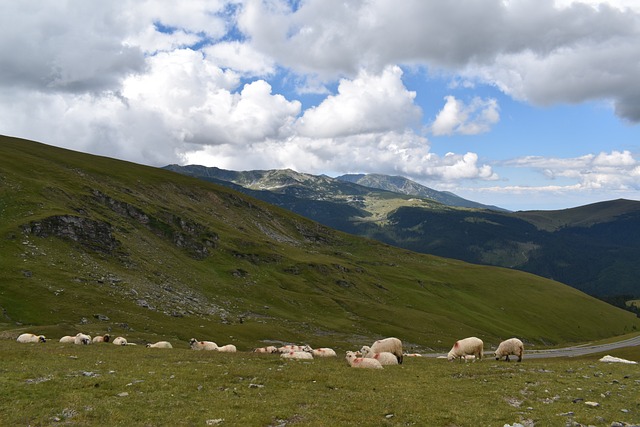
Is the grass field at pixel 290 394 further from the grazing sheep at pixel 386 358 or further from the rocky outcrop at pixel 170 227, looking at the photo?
the rocky outcrop at pixel 170 227

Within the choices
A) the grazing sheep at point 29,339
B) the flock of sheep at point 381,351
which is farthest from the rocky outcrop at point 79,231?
the flock of sheep at point 381,351

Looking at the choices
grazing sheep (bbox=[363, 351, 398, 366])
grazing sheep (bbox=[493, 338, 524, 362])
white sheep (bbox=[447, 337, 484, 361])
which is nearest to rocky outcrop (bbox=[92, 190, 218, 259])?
white sheep (bbox=[447, 337, 484, 361])

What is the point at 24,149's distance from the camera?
186 m

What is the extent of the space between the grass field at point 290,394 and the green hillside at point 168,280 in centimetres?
3323

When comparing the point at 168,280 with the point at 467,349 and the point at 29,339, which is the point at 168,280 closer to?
the point at 29,339

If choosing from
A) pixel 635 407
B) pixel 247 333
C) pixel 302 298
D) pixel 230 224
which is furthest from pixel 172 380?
pixel 230 224

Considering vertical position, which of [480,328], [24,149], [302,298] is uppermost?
[24,149]

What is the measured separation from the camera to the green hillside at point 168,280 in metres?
73.1

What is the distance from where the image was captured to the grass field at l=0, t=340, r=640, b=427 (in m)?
18.5

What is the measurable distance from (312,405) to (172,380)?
896cm

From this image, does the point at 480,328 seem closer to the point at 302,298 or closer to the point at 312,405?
the point at 302,298

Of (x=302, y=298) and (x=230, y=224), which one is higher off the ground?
(x=230, y=224)

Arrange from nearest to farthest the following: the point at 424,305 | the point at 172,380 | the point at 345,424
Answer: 1. the point at 345,424
2. the point at 172,380
3. the point at 424,305

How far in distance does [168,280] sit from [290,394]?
303ft
